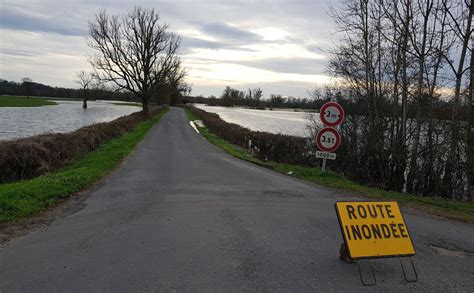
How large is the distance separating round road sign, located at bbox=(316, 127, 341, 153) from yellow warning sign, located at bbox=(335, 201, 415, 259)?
582 centimetres

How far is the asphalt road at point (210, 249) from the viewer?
380 cm

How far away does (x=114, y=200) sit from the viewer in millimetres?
7289

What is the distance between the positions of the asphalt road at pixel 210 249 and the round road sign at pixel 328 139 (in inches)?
108

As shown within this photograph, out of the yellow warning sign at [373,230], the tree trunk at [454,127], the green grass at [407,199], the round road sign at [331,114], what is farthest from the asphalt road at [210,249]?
the tree trunk at [454,127]

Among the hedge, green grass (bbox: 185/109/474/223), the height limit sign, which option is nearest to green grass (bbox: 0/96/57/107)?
the hedge

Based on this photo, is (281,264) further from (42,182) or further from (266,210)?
(42,182)

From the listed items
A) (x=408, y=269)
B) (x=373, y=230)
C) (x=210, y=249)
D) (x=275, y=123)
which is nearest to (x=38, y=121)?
(x=275, y=123)

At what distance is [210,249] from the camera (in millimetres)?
4664

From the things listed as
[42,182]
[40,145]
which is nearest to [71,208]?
[42,182]

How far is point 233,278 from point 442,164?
11.6 meters

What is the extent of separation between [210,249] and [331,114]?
21.8ft

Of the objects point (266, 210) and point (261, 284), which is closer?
point (261, 284)

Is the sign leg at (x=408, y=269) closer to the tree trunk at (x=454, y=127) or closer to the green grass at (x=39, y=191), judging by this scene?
the green grass at (x=39, y=191)

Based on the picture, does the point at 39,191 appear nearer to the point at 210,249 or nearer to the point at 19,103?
the point at 210,249
